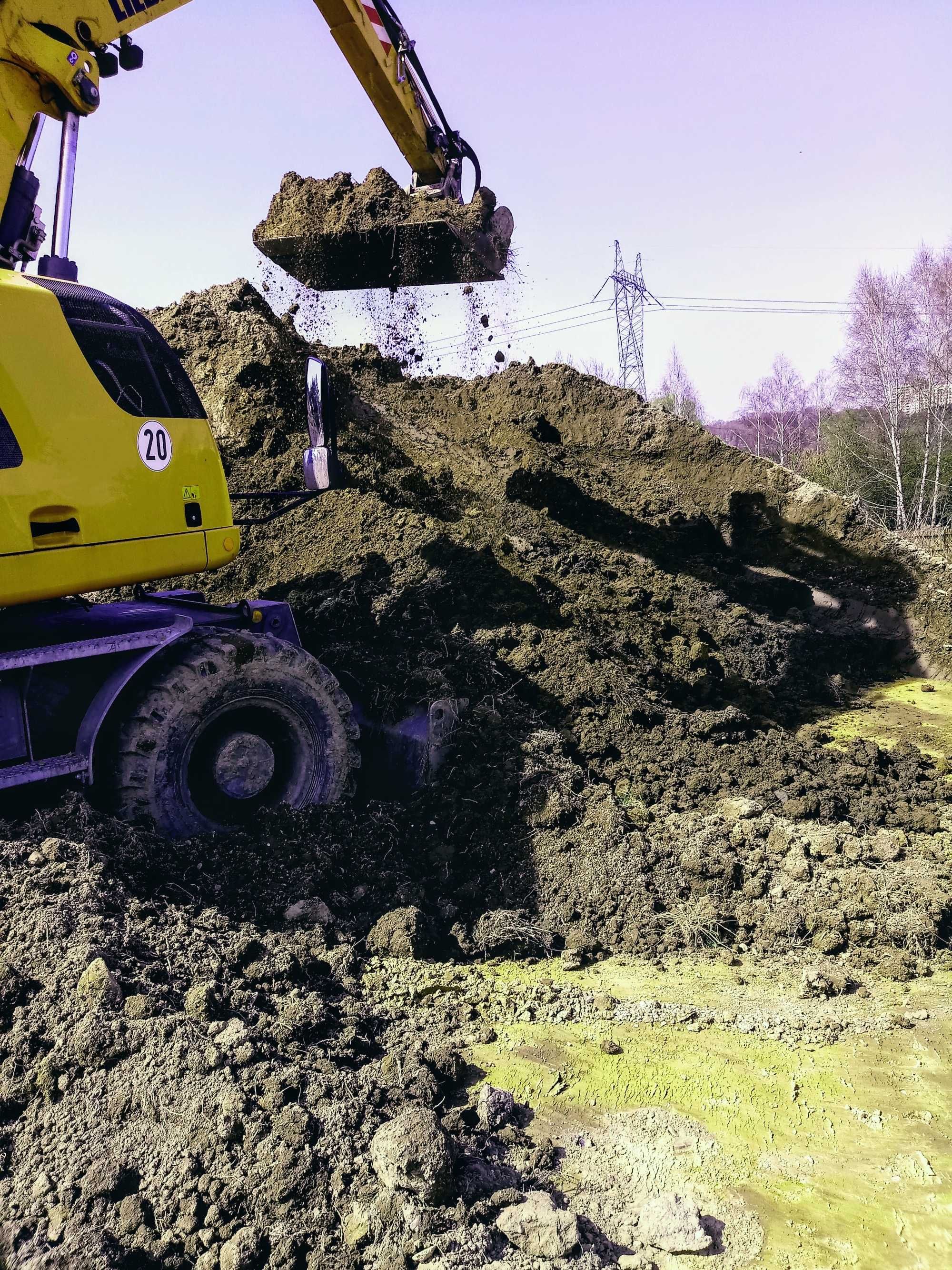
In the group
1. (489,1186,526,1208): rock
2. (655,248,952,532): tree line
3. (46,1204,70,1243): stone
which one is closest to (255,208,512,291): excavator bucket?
(489,1186,526,1208): rock

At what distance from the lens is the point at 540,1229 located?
99.5 inches

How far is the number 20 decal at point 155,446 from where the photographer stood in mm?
4348

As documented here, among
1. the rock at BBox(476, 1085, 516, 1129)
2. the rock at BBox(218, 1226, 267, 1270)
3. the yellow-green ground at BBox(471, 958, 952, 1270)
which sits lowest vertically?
the yellow-green ground at BBox(471, 958, 952, 1270)

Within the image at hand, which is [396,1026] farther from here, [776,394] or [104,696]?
[776,394]

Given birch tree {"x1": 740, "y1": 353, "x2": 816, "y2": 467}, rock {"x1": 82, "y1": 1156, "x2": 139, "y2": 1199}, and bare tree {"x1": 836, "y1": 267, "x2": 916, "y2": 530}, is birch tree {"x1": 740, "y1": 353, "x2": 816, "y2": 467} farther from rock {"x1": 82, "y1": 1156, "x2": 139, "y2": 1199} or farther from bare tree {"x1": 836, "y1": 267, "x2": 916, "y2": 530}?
rock {"x1": 82, "y1": 1156, "x2": 139, "y2": 1199}

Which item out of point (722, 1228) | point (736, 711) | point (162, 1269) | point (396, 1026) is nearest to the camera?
point (162, 1269)

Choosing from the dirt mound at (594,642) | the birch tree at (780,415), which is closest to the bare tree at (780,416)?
the birch tree at (780,415)

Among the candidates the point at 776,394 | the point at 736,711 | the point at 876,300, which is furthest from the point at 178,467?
the point at 776,394

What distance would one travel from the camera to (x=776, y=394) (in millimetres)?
37156

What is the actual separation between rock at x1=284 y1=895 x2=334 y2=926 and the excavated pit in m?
0.04

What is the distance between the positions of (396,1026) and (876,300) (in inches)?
897

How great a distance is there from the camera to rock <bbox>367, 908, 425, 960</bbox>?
4.25 metres

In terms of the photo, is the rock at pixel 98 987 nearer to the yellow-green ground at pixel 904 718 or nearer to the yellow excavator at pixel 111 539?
the yellow excavator at pixel 111 539

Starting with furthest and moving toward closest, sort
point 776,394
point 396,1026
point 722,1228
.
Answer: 1. point 776,394
2. point 396,1026
3. point 722,1228
